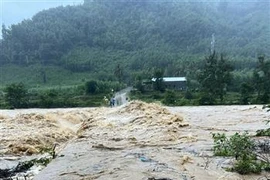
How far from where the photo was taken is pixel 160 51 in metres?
52.9

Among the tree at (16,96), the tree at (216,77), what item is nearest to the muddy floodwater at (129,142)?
the tree at (216,77)

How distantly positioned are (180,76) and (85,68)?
14.3 metres

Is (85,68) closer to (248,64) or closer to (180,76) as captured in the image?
(180,76)

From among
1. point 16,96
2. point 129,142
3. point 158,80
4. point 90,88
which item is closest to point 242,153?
point 129,142

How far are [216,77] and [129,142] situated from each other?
676 inches

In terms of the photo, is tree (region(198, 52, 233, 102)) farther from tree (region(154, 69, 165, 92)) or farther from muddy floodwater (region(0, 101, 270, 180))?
muddy floodwater (region(0, 101, 270, 180))

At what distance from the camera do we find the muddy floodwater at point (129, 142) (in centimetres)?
574

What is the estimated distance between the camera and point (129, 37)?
200ft

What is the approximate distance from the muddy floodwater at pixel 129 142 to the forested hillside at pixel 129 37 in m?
28.6

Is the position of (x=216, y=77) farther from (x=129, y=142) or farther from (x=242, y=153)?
(x=242, y=153)

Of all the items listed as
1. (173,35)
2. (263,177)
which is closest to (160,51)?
(173,35)

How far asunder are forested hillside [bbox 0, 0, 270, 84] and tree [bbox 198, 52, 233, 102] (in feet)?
53.5

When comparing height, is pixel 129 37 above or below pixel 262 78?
above

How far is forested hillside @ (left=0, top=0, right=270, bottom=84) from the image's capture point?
1935 inches
